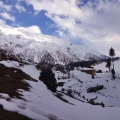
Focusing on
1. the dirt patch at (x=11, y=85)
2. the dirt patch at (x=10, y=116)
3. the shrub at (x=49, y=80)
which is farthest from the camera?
the shrub at (x=49, y=80)

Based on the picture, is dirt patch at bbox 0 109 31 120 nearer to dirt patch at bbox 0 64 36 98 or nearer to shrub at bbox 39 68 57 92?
dirt patch at bbox 0 64 36 98

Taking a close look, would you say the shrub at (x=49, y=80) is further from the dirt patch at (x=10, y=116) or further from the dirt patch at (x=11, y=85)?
the dirt patch at (x=10, y=116)

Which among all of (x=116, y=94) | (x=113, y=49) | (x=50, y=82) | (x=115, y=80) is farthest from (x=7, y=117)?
(x=113, y=49)

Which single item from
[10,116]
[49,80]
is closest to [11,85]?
[10,116]

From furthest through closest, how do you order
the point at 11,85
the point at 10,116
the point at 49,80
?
1. the point at 49,80
2. the point at 11,85
3. the point at 10,116

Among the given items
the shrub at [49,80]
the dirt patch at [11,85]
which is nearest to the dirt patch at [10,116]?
the dirt patch at [11,85]

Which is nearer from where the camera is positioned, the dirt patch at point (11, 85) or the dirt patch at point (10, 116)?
the dirt patch at point (10, 116)

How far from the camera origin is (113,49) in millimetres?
141250

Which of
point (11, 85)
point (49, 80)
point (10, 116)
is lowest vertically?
point (10, 116)

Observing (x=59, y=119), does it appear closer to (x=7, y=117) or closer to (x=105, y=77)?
(x=7, y=117)

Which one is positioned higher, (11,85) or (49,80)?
(49,80)

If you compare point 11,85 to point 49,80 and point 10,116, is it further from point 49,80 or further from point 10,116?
point 49,80

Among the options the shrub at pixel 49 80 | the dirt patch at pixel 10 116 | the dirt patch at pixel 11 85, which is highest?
the shrub at pixel 49 80

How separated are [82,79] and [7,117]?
119 m
